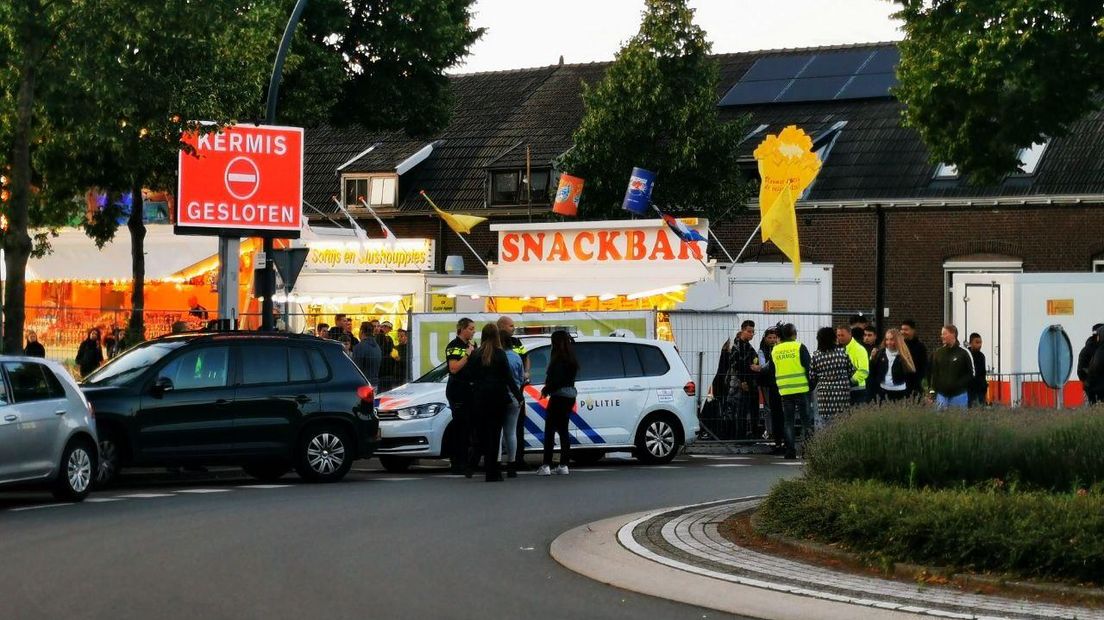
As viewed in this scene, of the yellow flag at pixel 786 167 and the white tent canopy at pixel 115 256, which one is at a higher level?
the yellow flag at pixel 786 167

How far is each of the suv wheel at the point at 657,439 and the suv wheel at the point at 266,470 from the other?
172 inches

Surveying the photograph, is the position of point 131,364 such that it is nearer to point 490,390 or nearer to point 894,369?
point 490,390

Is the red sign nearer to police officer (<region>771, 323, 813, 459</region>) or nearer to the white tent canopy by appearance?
police officer (<region>771, 323, 813, 459</region>)

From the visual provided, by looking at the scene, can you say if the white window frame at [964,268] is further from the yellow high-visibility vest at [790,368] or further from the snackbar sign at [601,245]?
the yellow high-visibility vest at [790,368]

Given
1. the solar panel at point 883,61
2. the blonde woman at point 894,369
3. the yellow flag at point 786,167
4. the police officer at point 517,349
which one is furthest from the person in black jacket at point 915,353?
the solar panel at point 883,61

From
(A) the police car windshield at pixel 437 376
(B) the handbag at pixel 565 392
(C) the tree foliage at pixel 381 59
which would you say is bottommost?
(B) the handbag at pixel 565 392

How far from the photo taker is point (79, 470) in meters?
16.0

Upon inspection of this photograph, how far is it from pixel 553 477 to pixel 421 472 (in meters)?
2.11

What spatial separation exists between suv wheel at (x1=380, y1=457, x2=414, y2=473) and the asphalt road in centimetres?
130

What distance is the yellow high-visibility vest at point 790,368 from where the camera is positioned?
70.5 ft

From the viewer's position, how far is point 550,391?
62.5 ft

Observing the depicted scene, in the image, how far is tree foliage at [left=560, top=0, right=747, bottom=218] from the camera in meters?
39.0

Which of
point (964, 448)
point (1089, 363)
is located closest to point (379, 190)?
point (1089, 363)

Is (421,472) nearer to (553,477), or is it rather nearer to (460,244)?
(553,477)
